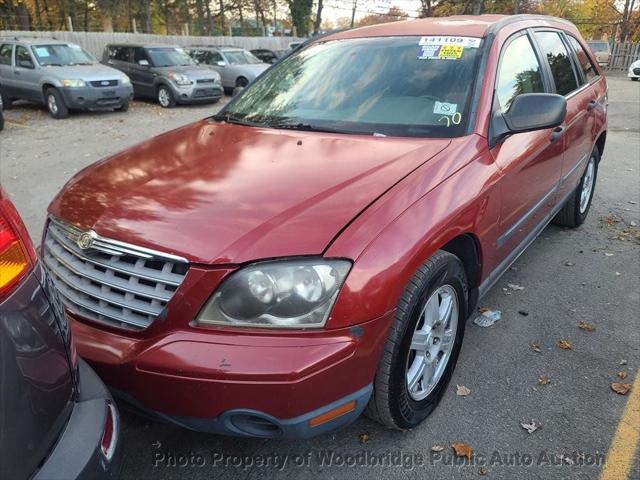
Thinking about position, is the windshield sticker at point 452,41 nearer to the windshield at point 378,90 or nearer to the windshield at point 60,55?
the windshield at point 378,90

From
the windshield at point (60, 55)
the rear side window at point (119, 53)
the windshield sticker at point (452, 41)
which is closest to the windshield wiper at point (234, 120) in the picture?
the windshield sticker at point (452, 41)

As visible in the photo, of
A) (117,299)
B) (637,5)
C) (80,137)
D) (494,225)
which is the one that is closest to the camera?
(117,299)

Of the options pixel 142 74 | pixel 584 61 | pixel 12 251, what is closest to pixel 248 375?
pixel 12 251

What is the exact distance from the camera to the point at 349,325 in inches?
71.3

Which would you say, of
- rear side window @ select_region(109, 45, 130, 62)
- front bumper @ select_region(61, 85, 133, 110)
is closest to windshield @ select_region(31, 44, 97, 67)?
front bumper @ select_region(61, 85, 133, 110)

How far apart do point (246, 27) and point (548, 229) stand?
152 ft

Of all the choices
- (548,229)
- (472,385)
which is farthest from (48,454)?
(548,229)

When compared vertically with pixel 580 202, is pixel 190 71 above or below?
above

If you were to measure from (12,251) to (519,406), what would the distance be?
7.46 feet

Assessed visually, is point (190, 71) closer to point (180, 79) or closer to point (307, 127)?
point (180, 79)

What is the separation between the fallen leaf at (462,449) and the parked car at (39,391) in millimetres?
1404

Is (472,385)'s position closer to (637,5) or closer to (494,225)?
(494,225)

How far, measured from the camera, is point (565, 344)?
10.1 feet

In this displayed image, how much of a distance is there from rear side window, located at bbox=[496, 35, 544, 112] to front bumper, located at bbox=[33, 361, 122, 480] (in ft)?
7.82
